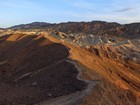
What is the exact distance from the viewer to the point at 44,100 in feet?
72.6

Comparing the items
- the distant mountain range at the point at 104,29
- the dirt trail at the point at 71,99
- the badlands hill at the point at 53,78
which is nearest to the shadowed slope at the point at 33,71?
the badlands hill at the point at 53,78

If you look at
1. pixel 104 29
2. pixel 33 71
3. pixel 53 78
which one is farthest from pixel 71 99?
pixel 104 29

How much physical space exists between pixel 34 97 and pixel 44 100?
0.86 meters

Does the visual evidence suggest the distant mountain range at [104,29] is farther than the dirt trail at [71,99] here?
Yes

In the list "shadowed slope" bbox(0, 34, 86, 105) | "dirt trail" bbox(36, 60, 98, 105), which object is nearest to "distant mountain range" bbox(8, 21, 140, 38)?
"shadowed slope" bbox(0, 34, 86, 105)

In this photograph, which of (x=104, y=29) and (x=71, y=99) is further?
(x=104, y=29)

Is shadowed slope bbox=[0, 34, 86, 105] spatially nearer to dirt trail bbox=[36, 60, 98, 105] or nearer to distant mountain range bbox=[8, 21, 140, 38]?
dirt trail bbox=[36, 60, 98, 105]

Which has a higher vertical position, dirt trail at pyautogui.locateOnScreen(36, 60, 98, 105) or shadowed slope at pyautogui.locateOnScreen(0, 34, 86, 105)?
dirt trail at pyautogui.locateOnScreen(36, 60, 98, 105)

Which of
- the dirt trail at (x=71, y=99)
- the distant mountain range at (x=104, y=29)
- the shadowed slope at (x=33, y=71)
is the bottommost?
the distant mountain range at (x=104, y=29)

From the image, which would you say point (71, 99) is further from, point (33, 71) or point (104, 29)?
point (104, 29)

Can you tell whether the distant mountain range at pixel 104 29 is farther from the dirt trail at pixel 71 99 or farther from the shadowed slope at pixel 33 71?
the dirt trail at pixel 71 99

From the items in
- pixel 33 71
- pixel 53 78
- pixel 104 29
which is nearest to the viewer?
pixel 53 78

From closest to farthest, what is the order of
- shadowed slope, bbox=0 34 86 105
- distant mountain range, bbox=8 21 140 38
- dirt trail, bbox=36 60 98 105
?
dirt trail, bbox=36 60 98 105 < shadowed slope, bbox=0 34 86 105 < distant mountain range, bbox=8 21 140 38

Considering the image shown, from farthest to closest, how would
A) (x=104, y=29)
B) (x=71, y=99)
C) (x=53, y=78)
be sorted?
(x=104, y=29) < (x=53, y=78) < (x=71, y=99)
